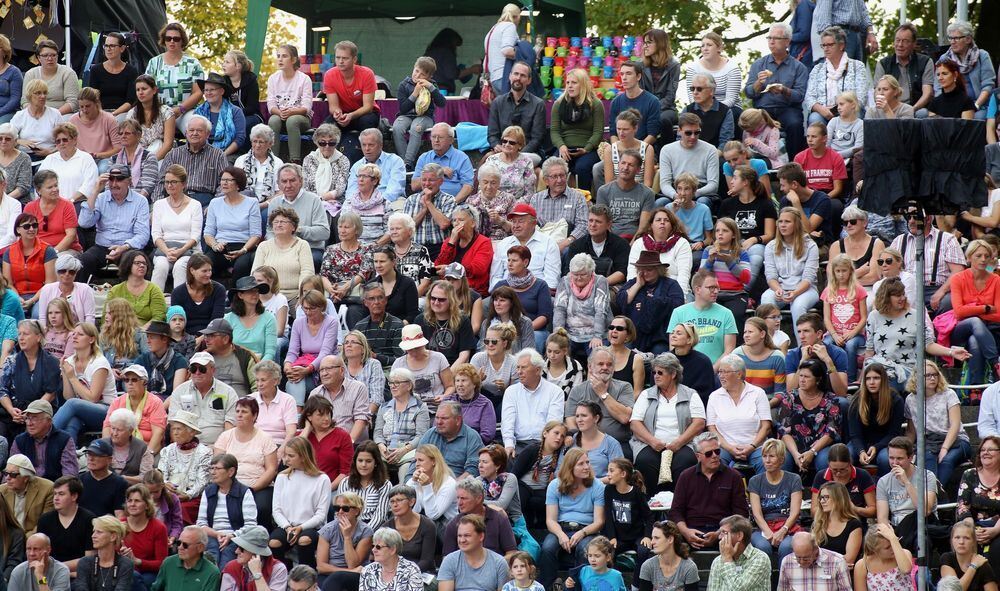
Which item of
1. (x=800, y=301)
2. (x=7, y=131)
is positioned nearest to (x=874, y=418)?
(x=800, y=301)

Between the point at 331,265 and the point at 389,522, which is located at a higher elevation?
the point at 331,265

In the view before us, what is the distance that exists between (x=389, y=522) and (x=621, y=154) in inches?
202

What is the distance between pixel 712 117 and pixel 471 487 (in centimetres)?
614

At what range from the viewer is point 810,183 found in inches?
619

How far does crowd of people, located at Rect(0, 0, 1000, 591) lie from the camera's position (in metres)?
11.8

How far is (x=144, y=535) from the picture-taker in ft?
39.4

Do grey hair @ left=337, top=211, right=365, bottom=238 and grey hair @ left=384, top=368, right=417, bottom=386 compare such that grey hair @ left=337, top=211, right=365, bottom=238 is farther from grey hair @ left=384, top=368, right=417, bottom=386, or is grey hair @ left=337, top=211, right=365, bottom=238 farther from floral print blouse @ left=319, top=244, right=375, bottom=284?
grey hair @ left=384, top=368, right=417, bottom=386

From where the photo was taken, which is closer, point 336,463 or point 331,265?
point 336,463

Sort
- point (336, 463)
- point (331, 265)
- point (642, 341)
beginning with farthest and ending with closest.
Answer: point (331, 265) < point (642, 341) < point (336, 463)

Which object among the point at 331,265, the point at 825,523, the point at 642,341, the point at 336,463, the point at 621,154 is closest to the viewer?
the point at 825,523

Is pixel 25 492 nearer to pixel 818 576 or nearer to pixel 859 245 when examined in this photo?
pixel 818 576

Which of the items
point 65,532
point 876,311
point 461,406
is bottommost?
point 65,532

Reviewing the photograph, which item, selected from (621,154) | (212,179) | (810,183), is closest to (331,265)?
(212,179)

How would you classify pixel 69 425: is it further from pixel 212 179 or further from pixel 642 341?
pixel 642 341
